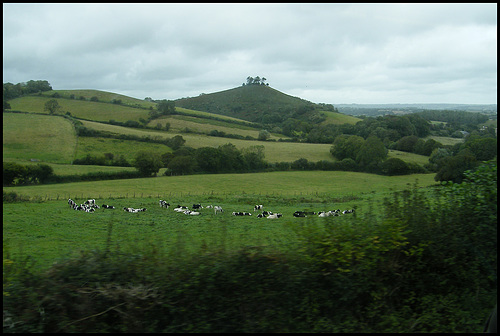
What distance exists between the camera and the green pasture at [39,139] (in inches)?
1588

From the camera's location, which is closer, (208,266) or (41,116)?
(208,266)

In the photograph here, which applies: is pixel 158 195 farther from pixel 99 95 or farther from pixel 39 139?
pixel 99 95

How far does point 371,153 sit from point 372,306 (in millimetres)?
37899

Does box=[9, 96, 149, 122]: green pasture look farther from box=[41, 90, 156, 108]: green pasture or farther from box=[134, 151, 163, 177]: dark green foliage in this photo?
box=[134, 151, 163, 177]: dark green foliage

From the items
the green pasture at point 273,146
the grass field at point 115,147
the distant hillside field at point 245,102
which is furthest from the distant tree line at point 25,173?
the distant hillside field at point 245,102

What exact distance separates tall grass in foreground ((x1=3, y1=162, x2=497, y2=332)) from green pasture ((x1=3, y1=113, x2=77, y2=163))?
36685mm

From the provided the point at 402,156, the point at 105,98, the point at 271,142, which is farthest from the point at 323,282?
the point at 105,98

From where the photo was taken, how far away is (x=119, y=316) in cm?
453

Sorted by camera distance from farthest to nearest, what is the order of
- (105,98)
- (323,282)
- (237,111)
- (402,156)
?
1. (237,111)
2. (105,98)
3. (402,156)
4. (323,282)

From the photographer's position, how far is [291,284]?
484 centimetres

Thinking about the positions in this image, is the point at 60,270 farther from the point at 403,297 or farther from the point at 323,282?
the point at 403,297

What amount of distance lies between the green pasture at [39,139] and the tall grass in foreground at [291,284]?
120 ft

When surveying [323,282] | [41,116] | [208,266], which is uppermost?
[41,116]

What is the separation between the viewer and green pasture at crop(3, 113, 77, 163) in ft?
132
